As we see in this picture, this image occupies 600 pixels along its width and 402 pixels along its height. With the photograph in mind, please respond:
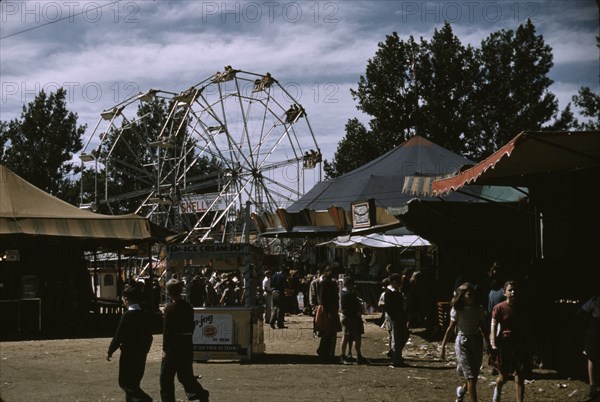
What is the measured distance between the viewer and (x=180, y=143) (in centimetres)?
4484

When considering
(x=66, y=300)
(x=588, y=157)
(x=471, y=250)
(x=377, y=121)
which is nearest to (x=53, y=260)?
(x=66, y=300)

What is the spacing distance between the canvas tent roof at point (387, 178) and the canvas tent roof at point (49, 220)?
29.8ft

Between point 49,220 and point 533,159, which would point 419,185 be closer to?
point 533,159

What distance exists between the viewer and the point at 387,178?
93.5 ft

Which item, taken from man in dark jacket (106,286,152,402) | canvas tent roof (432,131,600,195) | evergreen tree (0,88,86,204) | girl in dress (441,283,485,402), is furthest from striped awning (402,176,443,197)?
evergreen tree (0,88,86,204)

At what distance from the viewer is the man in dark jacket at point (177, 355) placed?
902cm

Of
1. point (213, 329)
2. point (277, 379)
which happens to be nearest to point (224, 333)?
point (213, 329)

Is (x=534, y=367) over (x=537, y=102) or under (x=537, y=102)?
under

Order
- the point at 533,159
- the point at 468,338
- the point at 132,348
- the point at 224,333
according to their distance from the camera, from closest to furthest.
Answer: the point at 132,348, the point at 468,338, the point at 533,159, the point at 224,333

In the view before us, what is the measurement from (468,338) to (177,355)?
133 inches

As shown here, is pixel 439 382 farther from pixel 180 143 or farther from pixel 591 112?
pixel 180 143

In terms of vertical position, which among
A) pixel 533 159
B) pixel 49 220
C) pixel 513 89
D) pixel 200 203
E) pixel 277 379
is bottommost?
pixel 277 379

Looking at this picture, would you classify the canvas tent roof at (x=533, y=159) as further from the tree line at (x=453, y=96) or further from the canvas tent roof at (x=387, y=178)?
the tree line at (x=453, y=96)

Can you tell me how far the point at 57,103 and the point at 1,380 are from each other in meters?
47.7
